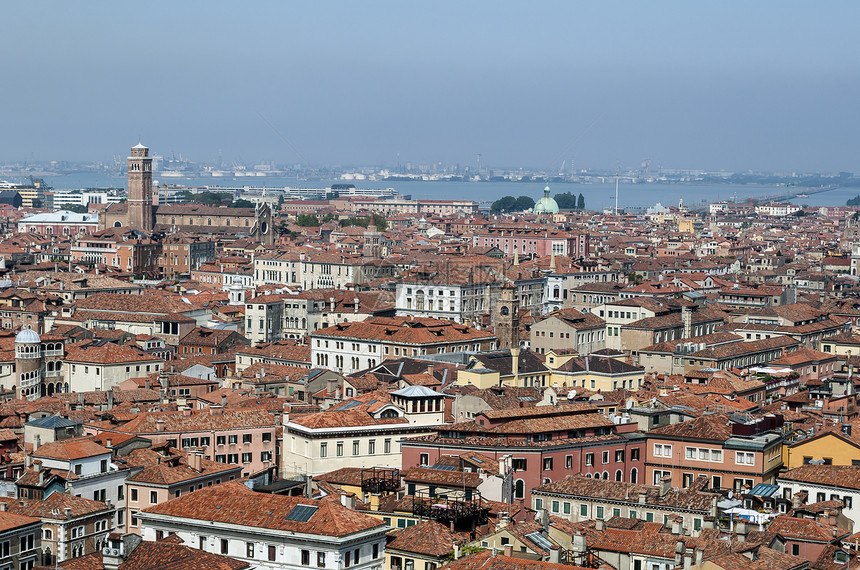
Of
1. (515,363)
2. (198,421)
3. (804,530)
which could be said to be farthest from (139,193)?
(804,530)

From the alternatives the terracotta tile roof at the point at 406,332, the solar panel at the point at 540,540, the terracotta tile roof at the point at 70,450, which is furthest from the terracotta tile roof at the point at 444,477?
the terracotta tile roof at the point at 406,332

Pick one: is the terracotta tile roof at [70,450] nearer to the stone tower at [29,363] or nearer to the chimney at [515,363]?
the chimney at [515,363]

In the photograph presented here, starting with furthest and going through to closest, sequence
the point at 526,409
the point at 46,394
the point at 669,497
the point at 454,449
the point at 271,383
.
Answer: the point at 46,394
the point at 271,383
the point at 526,409
the point at 454,449
the point at 669,497

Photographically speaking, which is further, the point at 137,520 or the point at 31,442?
the point at 31,442

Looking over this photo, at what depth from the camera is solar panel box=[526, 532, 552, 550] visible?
19.8m

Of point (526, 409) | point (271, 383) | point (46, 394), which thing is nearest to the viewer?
point (526, 409)

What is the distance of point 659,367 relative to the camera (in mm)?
44000

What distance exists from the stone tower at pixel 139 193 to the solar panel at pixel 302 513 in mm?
89516

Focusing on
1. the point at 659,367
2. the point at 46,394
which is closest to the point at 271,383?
the point at 46,394

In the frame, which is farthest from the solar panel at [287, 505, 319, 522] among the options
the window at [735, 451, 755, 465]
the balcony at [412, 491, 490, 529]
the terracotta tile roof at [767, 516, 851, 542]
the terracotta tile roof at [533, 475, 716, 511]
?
the window at [735, 451, 755, 465]

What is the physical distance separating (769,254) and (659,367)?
61.0m

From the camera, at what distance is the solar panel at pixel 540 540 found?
19.8 meters

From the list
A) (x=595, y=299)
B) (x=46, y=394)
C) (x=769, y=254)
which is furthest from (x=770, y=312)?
(x=769, y=254)

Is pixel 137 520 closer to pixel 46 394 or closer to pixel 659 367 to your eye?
pixel 46 394
